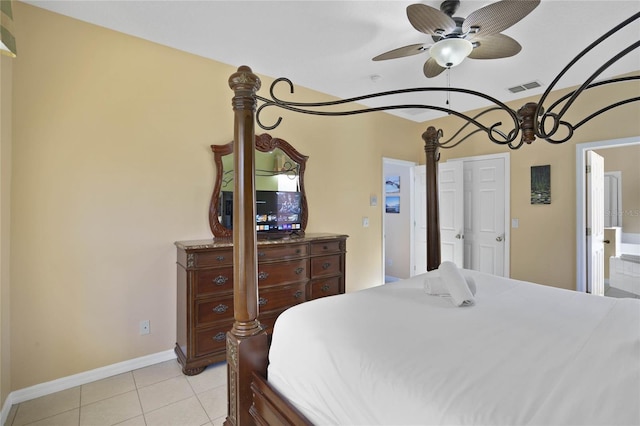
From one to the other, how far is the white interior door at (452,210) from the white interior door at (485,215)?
22 centimetres

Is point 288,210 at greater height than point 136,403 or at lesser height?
greater

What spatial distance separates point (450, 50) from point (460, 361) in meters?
1.88

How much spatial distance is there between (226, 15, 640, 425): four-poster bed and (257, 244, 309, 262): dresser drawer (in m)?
1.19

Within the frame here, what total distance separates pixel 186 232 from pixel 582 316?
2.80m

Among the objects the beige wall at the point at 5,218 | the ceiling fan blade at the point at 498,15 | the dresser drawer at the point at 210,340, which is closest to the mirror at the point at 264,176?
the dresser drawer at the point at 210,340

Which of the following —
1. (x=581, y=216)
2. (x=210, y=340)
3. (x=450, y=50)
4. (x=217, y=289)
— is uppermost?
(x=450, y=50)

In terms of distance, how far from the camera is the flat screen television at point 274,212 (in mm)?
2949

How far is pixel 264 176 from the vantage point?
320 centimetres

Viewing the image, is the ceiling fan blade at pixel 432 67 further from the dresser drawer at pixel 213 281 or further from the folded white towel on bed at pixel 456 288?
the dresser drawer at pixel 213 281

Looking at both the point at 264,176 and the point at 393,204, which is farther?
the point at 393,204

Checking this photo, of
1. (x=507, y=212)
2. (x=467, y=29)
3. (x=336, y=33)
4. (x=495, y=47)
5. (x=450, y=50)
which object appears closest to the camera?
(x=467, y=29)

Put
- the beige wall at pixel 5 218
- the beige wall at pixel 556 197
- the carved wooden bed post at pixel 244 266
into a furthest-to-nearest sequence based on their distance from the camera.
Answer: the beige wall at pixel 556 197
the beige wall at pixel 5 218
the carved wooden bed post at pixel 244 266

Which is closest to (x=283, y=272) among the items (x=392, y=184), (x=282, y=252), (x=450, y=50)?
(x=282, y=252)

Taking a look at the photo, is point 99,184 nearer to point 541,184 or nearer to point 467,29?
point 467,29
